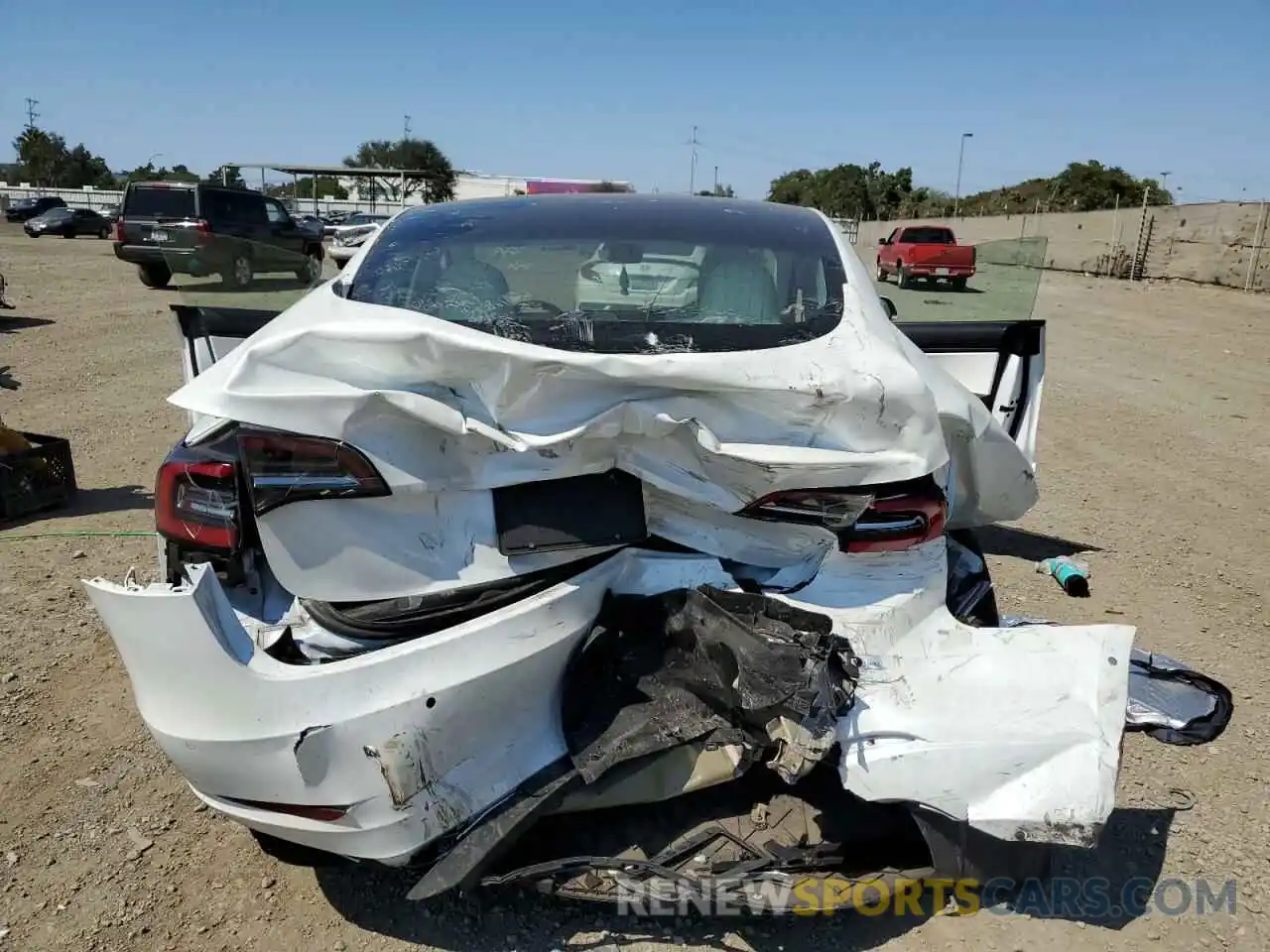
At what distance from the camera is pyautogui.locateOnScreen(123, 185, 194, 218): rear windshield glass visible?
1816 centimetres

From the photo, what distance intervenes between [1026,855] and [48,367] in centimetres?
1013

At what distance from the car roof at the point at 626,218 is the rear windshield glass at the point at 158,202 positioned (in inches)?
681

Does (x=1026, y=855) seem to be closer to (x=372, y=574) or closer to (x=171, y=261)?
(x=372, y=574)

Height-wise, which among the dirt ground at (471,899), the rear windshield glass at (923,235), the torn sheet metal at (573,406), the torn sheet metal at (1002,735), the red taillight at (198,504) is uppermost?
the rear windshield glass at (923,235)

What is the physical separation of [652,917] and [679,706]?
694 mm

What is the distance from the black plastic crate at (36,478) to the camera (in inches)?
201

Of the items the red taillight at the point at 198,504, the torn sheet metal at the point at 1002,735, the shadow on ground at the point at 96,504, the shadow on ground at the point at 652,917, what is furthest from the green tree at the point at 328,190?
the torn sheet metal at the point at 1002,735

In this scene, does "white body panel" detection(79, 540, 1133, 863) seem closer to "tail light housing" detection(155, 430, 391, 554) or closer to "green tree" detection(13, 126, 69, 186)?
"tail light housing" detection(155, 430, 391, 554)

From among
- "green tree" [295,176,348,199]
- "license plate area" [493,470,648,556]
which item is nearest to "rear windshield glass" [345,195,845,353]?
"license plate area" [493,470,648,556]

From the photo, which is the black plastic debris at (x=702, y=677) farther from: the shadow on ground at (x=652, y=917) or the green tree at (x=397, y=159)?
the green tree at (x=397, y=159)

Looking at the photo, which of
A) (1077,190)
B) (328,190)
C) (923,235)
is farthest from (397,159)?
(923,235)

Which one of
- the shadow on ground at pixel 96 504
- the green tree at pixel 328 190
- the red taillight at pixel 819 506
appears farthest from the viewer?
the green tree at pixel 328 190

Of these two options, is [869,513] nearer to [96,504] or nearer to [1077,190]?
[96,504]

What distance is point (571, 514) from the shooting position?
2109mm
